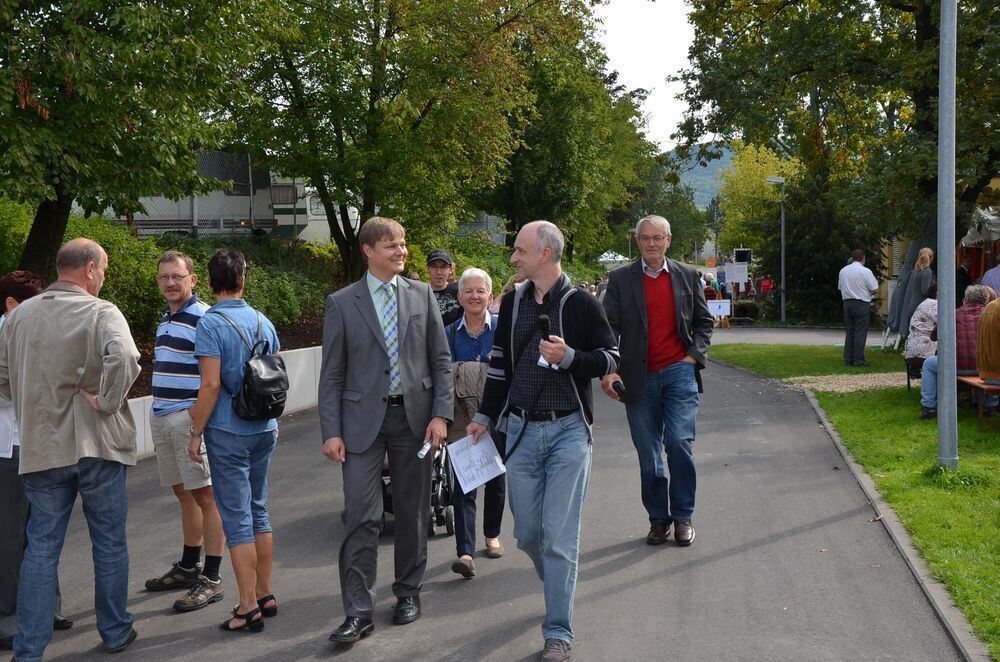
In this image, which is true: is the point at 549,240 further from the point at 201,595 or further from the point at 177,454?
the point at 201,595

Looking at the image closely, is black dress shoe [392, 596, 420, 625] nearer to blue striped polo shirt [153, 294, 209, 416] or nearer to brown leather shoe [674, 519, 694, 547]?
blue striped polo shirt [153, 294, 209, 416]

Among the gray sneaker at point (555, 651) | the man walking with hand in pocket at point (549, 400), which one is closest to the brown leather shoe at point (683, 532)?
the man walking with hand in pocket at point (549, 400)

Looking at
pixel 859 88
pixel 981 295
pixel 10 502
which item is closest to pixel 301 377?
pixel 981 295

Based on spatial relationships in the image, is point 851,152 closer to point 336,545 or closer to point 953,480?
point 953,480

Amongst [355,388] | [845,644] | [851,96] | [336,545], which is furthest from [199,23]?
[851,96]

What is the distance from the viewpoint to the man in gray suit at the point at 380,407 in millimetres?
5309

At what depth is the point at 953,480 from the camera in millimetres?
8438

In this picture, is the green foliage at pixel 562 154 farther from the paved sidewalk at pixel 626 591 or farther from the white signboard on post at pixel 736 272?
the paved sidewalk at pixel 626 591

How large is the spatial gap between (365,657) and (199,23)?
Result: 906 centimetres

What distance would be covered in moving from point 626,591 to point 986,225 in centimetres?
2336

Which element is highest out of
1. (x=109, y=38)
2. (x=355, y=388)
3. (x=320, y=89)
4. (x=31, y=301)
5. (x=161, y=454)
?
(x=320, y=89)

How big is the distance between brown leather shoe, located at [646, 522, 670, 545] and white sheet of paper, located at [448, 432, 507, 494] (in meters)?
2.09

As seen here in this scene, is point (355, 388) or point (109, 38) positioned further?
point (109, 38)

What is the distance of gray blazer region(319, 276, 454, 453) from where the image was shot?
5.34 metres
